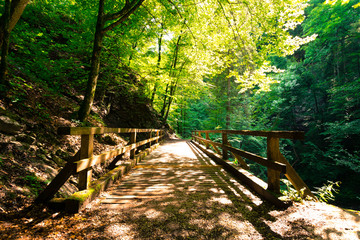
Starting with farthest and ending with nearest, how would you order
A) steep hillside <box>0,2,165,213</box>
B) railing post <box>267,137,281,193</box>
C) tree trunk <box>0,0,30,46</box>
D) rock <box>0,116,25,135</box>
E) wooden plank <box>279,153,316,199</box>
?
tree trunk <box>0,0,30,46</box> < rock <box>0,116,25,135</box> < railing post <box>267,137,281,193</box> < wooden plank <box>279,153,316,199</box> < steep hillside <box>0,2,165,213</box>

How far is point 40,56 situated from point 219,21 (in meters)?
7.80

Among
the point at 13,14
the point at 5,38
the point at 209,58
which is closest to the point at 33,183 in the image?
the point at 5,38

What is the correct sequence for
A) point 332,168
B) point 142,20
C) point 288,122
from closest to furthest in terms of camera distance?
point 142,20, point 332,168, point 288,122

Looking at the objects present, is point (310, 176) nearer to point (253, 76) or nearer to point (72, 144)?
point (253, 76)

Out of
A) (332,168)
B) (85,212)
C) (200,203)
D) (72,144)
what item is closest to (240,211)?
(200,203)

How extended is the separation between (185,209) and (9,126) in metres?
3.76

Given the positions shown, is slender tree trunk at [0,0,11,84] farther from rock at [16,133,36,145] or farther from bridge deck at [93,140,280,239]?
bridge deck at [93,140,280,239]

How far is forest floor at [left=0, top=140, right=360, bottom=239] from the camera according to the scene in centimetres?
181

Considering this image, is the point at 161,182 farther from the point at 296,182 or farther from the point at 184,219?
the point at 296,182

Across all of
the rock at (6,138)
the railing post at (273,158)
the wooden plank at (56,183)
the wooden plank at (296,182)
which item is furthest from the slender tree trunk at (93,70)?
the wooden plank at (296,182)

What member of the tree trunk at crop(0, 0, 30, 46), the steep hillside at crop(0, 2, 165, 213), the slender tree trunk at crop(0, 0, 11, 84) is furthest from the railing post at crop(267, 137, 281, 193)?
the tree trunk at crop(0, 0, 30, 46)

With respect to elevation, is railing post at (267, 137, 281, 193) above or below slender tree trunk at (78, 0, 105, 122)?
below

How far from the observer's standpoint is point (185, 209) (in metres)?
2.44

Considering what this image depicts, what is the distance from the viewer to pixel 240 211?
2.40 metres
